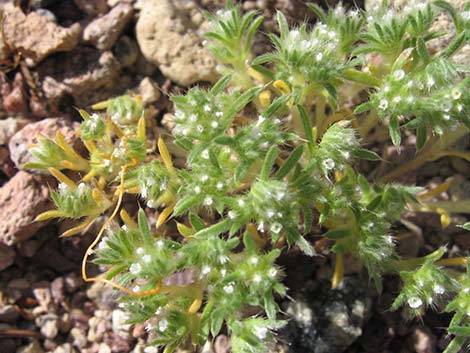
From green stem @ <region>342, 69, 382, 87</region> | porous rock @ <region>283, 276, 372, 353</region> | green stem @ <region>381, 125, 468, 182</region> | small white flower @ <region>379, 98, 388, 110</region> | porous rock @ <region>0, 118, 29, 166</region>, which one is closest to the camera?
small white flower @ <region>379, 98, 388, 110</region>

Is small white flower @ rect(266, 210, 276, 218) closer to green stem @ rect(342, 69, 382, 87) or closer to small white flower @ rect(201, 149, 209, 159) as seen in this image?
small white flower @ rect(201, 149, 209, 159)

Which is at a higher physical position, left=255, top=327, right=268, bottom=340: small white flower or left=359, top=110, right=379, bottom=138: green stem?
left=359, top=110, right=379, bottom=138: green stem

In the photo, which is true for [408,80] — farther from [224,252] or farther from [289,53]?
[224,252]

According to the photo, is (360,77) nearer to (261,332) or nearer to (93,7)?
(261,332)

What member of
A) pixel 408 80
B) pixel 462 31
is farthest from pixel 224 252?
pixel 462 31

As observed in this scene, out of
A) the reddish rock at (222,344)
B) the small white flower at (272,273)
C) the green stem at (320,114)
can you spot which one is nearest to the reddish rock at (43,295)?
the reddish rock at (222,344)

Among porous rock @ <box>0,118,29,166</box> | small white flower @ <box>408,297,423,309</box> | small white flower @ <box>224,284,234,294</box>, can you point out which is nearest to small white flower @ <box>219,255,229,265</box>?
small white flower @ <box>224,284,234,294</box>
